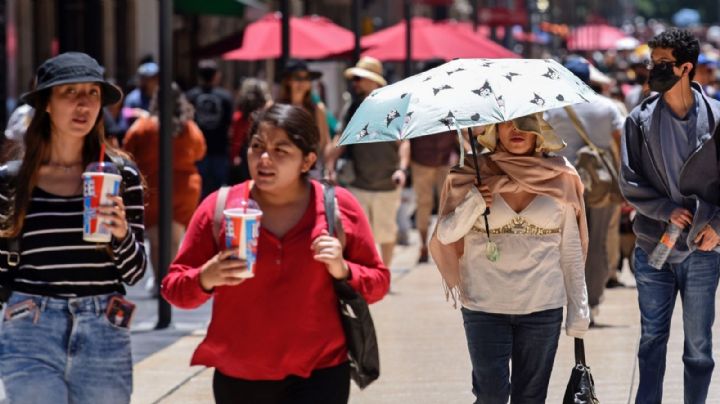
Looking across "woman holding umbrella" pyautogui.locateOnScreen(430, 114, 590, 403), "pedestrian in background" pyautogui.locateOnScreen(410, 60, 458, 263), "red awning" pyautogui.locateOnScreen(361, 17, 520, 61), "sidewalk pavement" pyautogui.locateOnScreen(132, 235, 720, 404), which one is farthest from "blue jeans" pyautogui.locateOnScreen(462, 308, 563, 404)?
"red awning" pyautogui.locateOnScreen(361, 17, 520, 61)

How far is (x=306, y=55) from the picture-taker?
19297 mm

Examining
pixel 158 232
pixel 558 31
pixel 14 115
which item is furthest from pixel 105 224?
pixel 558 31

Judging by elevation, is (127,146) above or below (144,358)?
above

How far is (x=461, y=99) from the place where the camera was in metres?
5.72

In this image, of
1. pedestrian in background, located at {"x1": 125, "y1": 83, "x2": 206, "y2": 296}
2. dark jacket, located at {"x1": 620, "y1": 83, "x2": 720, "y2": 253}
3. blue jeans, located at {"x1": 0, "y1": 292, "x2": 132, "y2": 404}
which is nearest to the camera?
blue jeans, located at {"x1": 0, "y1": 292, "x2": 132, "y2": 404}

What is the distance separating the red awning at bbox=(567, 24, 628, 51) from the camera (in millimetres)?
51588

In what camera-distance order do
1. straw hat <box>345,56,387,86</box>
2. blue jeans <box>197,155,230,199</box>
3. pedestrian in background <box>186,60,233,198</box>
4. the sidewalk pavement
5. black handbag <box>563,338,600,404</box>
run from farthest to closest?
blue jeans <box>197,155,230,199</box> → pedestrian in background <box>186,60,233,198</box> → straw hat <box>345,56,387,86</box> → the sidewalk pavement → black handbag <box>563,338,600,404</box>

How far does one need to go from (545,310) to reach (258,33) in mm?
13810

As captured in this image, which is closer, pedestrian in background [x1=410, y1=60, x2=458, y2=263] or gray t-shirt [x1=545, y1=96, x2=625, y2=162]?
gray t-shirt [x1=545, y1=96, x2=625, y2=162]

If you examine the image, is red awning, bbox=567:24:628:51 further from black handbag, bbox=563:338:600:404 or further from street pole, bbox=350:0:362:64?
black handbag, bbox=563:338:600:404

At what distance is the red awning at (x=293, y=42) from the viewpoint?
19094 millimetres

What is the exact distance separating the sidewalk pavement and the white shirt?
7.17 ft

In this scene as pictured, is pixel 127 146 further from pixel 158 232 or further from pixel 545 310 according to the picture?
pixel 545 310

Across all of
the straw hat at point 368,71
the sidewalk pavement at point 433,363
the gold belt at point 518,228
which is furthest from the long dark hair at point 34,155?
the straw hat at point 368,71
